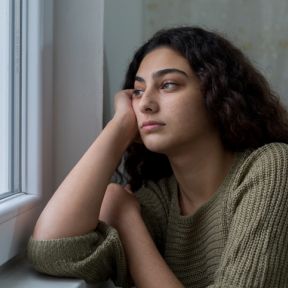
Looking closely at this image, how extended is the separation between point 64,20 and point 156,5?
26 cm

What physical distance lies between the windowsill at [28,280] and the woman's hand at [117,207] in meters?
0.12

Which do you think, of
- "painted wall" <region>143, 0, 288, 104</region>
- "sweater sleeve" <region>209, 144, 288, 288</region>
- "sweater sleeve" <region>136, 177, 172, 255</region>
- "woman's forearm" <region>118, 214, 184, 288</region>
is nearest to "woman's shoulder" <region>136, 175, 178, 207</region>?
"sweater sleeve" <region>136, 177, 172, 255</region>

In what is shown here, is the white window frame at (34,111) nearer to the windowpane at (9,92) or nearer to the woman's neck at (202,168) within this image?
the windowpane at (9,92)

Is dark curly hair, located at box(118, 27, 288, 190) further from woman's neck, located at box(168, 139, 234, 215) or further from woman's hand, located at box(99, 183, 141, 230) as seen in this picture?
Answer: woman's hand, located at box(99, 183, 141, 230)

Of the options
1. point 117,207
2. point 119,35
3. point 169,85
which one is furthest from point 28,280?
point 119,35

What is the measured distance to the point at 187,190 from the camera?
95 centimetres

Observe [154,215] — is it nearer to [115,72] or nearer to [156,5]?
[115,72]

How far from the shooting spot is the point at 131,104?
94 cm

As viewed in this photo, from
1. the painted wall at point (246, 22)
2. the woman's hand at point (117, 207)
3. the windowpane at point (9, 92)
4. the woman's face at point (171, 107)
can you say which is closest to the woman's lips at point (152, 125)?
the woman's face at point (171, 107)

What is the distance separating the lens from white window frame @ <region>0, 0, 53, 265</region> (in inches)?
34.2

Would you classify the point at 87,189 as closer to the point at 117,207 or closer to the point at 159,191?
the point at 117,207

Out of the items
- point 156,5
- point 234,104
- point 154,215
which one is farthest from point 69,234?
point 156,5

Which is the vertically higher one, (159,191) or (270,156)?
(270,156)

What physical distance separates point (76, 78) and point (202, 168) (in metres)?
0.34
